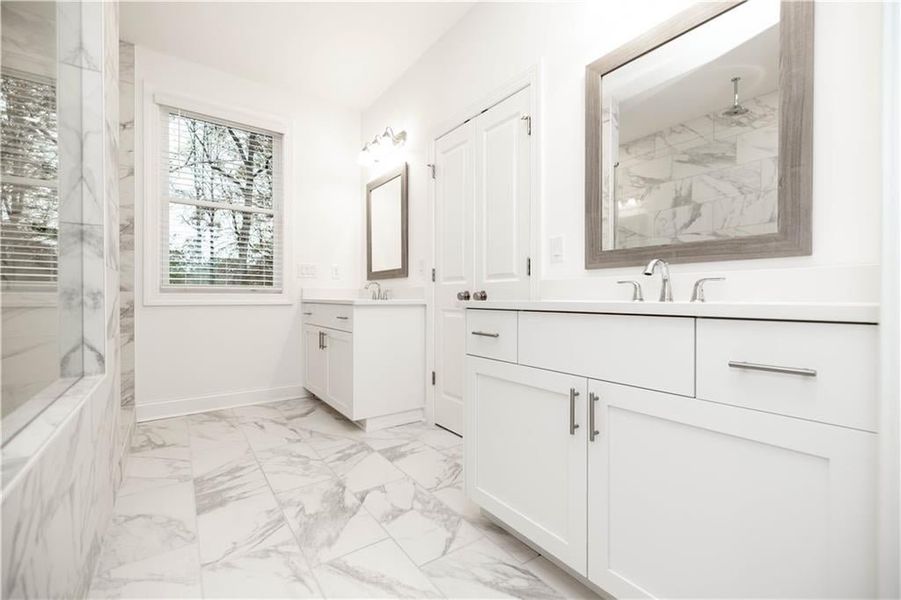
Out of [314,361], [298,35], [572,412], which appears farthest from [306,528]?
[298,35]

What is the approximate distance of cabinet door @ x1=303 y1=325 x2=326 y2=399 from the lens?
9.81 ft

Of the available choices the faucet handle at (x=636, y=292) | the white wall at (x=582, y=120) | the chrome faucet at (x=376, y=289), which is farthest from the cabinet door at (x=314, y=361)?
the faucet handle at (x=636, y=292)

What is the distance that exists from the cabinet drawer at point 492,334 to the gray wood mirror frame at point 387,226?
5.26ft

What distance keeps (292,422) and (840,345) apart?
279 cm

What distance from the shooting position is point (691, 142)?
1451mm

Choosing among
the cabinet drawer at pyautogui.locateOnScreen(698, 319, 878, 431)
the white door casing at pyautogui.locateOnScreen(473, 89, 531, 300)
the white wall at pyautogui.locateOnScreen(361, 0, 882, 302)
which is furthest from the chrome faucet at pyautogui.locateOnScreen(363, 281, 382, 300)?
the cabinet drawer at pyautogui.locateOnScreen(698, 319, 878, 431)

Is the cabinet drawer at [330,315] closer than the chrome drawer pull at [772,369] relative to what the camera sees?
No

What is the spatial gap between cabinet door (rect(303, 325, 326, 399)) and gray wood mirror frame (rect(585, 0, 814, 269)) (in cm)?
206

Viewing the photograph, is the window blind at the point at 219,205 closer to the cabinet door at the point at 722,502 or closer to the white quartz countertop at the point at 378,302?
the white quartz countertop at the point at 378,302

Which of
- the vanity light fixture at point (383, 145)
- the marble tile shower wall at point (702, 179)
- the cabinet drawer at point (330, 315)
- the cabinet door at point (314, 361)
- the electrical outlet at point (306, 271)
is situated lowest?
the cabinet door at point (314, 361)

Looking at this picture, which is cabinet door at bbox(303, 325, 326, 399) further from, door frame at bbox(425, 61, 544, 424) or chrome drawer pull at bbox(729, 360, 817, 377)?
chrome drawer pull at bbox(729, 360, 817, 377)

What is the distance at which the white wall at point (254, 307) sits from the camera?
288 centimetres

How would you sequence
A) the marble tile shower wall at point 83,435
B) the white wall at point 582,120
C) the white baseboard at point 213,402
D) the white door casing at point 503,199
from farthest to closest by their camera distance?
the white baseboard at point 213,402
the white door casing at point 503,199
the white wall at point 582,120
the marble tile shower wall at point 83,435

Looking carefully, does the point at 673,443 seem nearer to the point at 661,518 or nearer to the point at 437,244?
the point at 661,518
